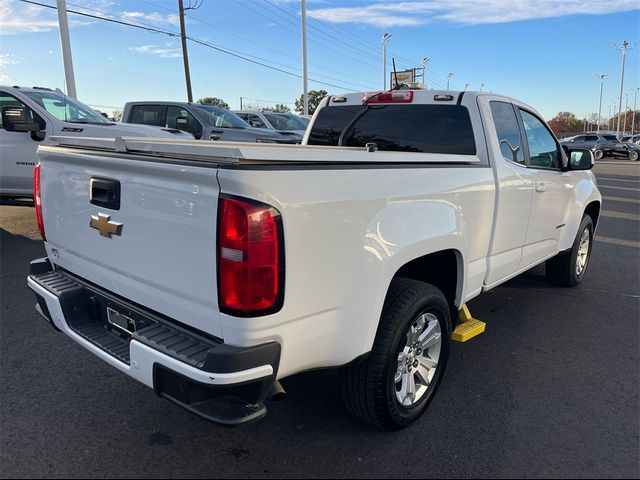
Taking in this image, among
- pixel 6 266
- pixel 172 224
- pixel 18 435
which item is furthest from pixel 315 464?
pixel 6 266

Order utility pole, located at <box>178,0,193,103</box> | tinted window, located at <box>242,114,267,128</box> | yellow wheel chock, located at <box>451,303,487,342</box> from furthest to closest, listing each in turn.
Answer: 1. utility pole, located at <box>178,0,193,103</box>
2. tinted window, located at <box>242,114,267,128</box>
3. yellow wheel chock, located at <box>451,303,487,342</box>

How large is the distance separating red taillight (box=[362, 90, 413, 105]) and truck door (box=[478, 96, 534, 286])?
0.58 meters

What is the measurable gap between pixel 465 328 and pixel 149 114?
10221 mm

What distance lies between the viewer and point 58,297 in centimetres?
276

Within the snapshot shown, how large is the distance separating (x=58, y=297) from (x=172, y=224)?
3.46ft

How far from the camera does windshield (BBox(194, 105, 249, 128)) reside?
38.1ft

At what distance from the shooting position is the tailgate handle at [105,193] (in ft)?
8.03

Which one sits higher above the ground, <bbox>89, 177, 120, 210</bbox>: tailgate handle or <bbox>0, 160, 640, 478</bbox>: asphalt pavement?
<bbox>89, 177, 120, 210</bbox>: tailgate handle

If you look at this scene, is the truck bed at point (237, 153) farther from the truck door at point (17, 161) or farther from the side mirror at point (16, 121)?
the truck door at point (17, 161)

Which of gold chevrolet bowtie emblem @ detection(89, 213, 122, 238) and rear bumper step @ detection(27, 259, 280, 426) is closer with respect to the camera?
rear bumper step @ detection(27, 259, 280, 426)

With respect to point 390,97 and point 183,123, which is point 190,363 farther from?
point 183,123

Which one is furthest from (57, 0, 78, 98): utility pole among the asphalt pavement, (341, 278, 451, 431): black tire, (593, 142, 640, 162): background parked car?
(593, 142, 640, 162): background parked car

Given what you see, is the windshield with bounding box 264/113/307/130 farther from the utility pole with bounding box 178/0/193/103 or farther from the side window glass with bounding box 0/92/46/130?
the utility pole with bounding box 178/0/193/103

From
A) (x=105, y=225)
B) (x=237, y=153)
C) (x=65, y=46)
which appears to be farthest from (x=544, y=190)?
(x=65, y=46)
